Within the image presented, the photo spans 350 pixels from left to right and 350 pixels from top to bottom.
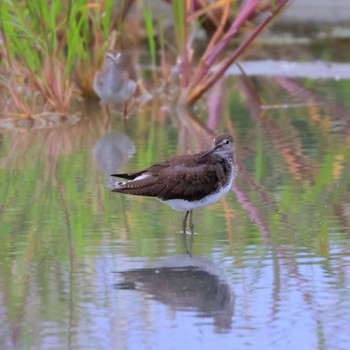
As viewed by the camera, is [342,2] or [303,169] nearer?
[303,169]

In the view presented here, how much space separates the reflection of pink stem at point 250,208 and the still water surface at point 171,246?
11mm

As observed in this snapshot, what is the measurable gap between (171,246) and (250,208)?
0.97 meters

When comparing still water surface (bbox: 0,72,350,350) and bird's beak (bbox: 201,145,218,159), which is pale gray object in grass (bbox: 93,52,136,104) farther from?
bird's beak (bbox: 201,145,218,159)

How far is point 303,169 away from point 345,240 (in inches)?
75.6

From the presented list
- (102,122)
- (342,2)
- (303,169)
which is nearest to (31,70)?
(102,122)

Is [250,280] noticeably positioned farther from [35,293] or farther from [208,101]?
[208,101]

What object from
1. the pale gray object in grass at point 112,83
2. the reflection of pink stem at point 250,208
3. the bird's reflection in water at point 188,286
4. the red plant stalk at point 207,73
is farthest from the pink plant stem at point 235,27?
the bird's reflection in water at point 188,286

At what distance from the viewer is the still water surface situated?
4.61 meters

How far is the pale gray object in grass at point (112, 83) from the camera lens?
34.8 feet

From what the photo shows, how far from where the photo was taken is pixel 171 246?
6004 mm

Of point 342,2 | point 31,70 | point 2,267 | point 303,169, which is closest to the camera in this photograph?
point 2,267

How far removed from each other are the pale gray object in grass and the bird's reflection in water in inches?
197

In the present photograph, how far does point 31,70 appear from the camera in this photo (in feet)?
32.4

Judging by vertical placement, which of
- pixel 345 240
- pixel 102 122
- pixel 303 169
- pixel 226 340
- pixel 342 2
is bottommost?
pixel 342 2
